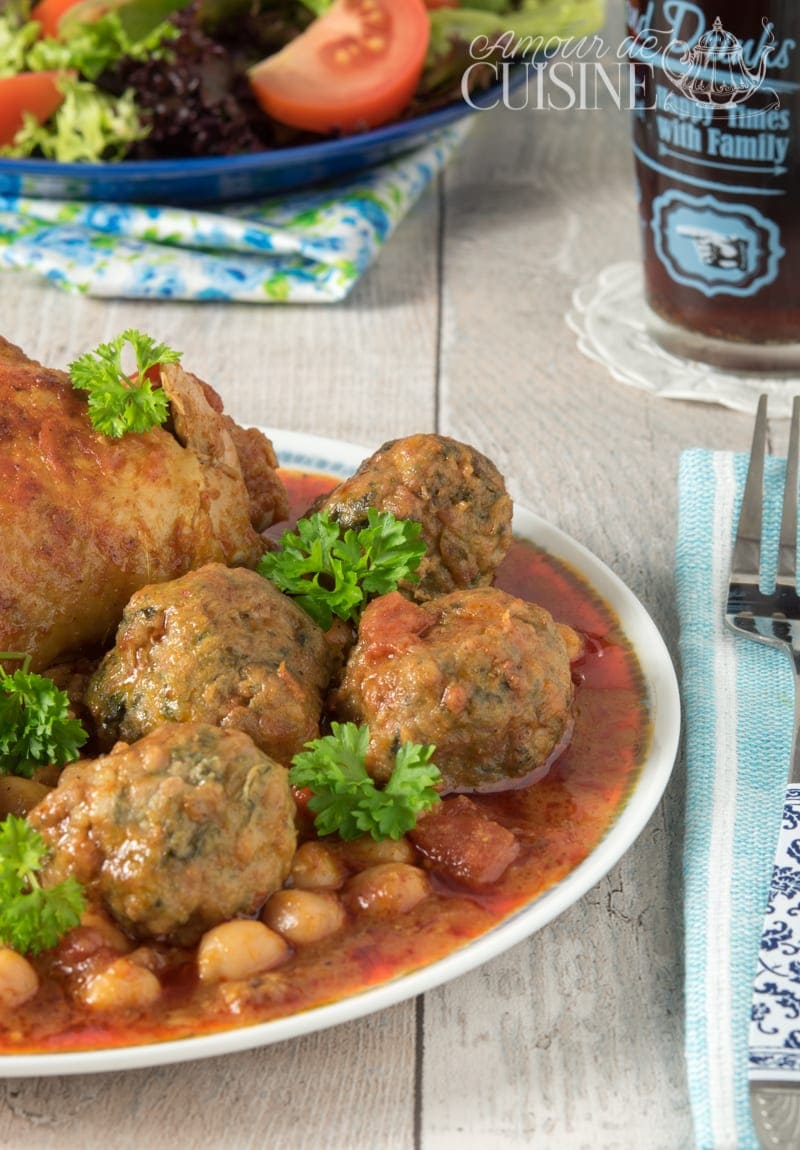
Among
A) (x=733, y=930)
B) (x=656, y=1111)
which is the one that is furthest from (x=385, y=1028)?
(x=733, y=930)

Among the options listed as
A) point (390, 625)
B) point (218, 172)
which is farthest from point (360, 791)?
point (218, 172)

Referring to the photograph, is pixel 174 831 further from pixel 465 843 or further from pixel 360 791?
pixel 465 843

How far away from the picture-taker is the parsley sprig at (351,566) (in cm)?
325

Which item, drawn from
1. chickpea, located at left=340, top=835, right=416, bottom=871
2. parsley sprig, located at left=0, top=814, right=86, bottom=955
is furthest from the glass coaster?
parsley sprig, located at left=0, top=814, right=86, bottom=955

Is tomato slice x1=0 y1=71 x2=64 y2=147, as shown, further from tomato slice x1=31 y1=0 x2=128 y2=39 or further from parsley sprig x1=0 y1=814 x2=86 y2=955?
parsley sprig x1=0 y1=814 x2=86 y2=955

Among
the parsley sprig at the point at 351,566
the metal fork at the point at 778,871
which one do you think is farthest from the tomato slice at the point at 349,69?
the parsley sprig at the point at 351,566

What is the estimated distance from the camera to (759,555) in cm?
380

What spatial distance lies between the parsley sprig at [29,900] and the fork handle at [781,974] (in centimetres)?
113

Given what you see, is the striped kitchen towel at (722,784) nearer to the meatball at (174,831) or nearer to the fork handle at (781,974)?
the fork handle at (781,974)

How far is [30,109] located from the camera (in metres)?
5.97

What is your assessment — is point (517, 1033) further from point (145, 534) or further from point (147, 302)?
point (147, 302)

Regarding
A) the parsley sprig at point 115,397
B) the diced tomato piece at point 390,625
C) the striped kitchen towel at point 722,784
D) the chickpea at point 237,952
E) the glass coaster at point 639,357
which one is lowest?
the glass coaster at point 639,357

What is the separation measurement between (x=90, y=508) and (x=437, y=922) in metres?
1.15

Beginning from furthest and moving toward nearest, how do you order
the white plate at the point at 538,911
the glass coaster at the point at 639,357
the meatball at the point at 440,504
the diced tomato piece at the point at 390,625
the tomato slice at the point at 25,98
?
the tomato slice at the point at 25,98 → the glass coaster at the point at 639,357 → the meatball at the point at 440,504 → the diced tomato piece at the point at 390,625 → the white plate at the point at 538,911
